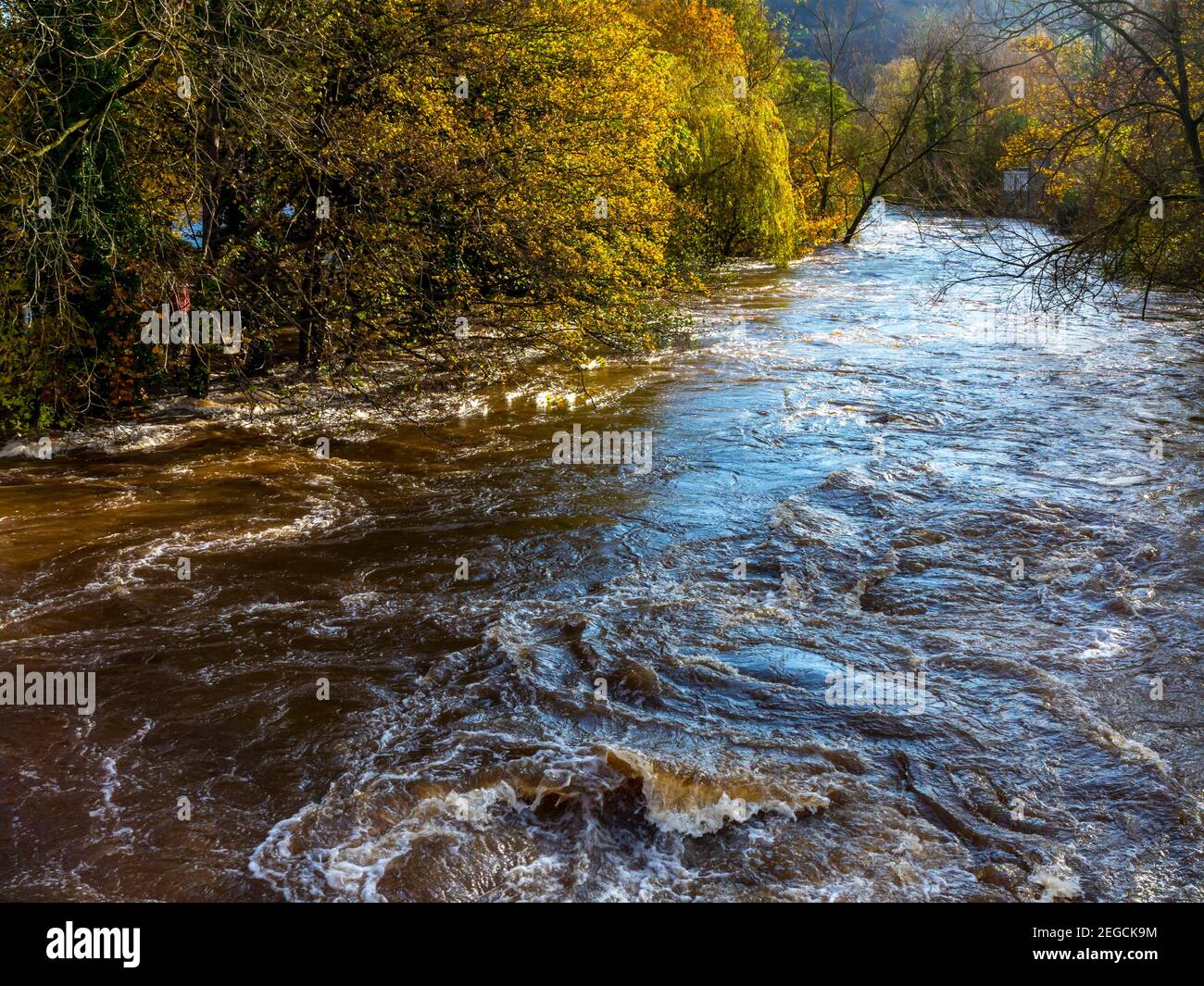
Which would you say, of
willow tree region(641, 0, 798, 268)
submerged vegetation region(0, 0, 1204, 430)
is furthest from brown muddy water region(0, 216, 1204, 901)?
willow tree region(641, 0, 798, 268)

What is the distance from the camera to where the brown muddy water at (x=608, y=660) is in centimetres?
556

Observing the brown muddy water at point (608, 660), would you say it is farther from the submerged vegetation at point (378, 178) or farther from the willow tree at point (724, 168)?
the willow tree at point (724, 168)

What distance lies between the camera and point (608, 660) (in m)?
7.63

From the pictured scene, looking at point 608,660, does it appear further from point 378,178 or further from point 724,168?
point 724,168

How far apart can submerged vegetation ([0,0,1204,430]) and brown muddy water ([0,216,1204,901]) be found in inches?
61.2

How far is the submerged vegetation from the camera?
34.3 feet

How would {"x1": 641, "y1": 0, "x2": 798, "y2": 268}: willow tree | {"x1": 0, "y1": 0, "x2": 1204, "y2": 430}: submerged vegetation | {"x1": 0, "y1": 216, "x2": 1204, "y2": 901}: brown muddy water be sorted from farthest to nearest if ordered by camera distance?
{"x1": 641, "y1": 0, "x2": 798, "y2": 268}: willow tree → {"x1": 0, "y1": 0, "x2": 1204, "y2": 430}: submerged vegetation → {"x1": 0, "y1": 216, "x2": 1204, "y2": 901}: brown muddy water

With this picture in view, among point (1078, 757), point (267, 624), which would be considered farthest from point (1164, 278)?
point (267, 624)

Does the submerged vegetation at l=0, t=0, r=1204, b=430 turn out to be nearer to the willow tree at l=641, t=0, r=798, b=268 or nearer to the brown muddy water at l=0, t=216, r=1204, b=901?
the brown muddy water at l=0, t=216, r=1204, b=901

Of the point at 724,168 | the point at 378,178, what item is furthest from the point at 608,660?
the point at 724,168

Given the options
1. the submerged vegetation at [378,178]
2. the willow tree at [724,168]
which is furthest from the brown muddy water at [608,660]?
the willow tree at [724,168]

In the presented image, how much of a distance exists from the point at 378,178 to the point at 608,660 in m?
7.72

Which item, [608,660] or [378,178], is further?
[378,178]

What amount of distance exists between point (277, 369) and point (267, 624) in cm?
857
